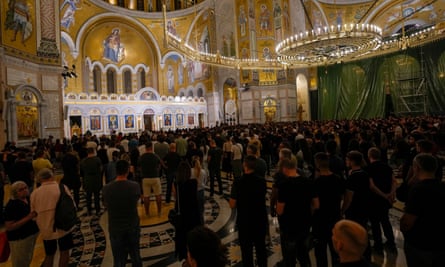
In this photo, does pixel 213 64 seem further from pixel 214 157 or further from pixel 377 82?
pixel 377 82

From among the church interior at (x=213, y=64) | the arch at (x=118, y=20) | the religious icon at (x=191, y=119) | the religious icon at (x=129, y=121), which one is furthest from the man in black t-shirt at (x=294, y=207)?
the arch at (x=118, y=20)

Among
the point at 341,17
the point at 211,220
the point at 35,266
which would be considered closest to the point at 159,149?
the point at 211,220

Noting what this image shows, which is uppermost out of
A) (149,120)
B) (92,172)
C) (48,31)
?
(48,31)

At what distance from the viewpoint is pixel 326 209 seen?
316 centimetres

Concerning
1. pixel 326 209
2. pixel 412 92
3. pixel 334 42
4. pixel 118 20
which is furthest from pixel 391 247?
pixel 118 20

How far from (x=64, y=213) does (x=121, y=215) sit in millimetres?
702

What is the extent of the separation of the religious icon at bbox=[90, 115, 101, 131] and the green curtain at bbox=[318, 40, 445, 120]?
840 inches

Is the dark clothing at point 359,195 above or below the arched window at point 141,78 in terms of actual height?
below

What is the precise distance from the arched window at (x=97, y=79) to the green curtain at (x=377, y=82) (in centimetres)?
2513

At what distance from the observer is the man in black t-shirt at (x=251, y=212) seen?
10.0 feet

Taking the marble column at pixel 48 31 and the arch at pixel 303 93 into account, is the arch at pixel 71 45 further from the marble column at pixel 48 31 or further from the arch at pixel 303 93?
the arch at pixel 303 93

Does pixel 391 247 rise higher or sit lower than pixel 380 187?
lower

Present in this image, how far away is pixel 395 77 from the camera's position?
22906 mm

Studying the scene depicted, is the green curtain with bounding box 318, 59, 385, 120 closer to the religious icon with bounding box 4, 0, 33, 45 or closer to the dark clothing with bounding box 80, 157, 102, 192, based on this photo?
the religious icon with bounding box 4, 0, 33, 45
